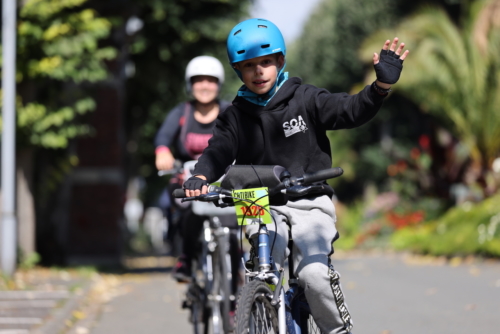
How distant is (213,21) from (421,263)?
9.52 metres

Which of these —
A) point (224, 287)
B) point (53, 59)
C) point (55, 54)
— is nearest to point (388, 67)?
point (224, 287)

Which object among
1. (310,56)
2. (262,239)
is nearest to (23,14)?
(262,239)

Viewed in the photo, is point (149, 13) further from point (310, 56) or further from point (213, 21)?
point (310, 56)

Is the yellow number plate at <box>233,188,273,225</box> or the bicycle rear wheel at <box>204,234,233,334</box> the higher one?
the yellow number plate at <box>233,188,273,225</box>

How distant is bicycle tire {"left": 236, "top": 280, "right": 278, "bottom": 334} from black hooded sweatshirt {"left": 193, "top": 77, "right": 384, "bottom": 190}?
66 centimetres

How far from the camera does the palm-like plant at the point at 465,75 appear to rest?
18.0 metres

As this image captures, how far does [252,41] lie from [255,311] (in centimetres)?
123

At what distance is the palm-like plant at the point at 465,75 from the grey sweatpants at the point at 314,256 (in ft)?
46.3

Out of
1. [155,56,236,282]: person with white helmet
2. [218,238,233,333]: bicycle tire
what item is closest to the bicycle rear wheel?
[218,238,233,333]: bicycle tire

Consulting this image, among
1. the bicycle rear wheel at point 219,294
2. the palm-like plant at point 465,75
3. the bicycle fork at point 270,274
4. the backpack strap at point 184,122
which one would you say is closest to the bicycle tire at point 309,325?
the bicycle fork at point 270,274

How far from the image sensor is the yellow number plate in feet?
13.0

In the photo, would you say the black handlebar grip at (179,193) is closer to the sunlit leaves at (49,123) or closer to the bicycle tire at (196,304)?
the bicycle tire at (196,304)

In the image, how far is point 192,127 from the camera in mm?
6832

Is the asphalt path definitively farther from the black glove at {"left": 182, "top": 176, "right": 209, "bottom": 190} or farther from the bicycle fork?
the black glove at {"left": 182, "top": 176, "right": 209, "bottom": 190}
